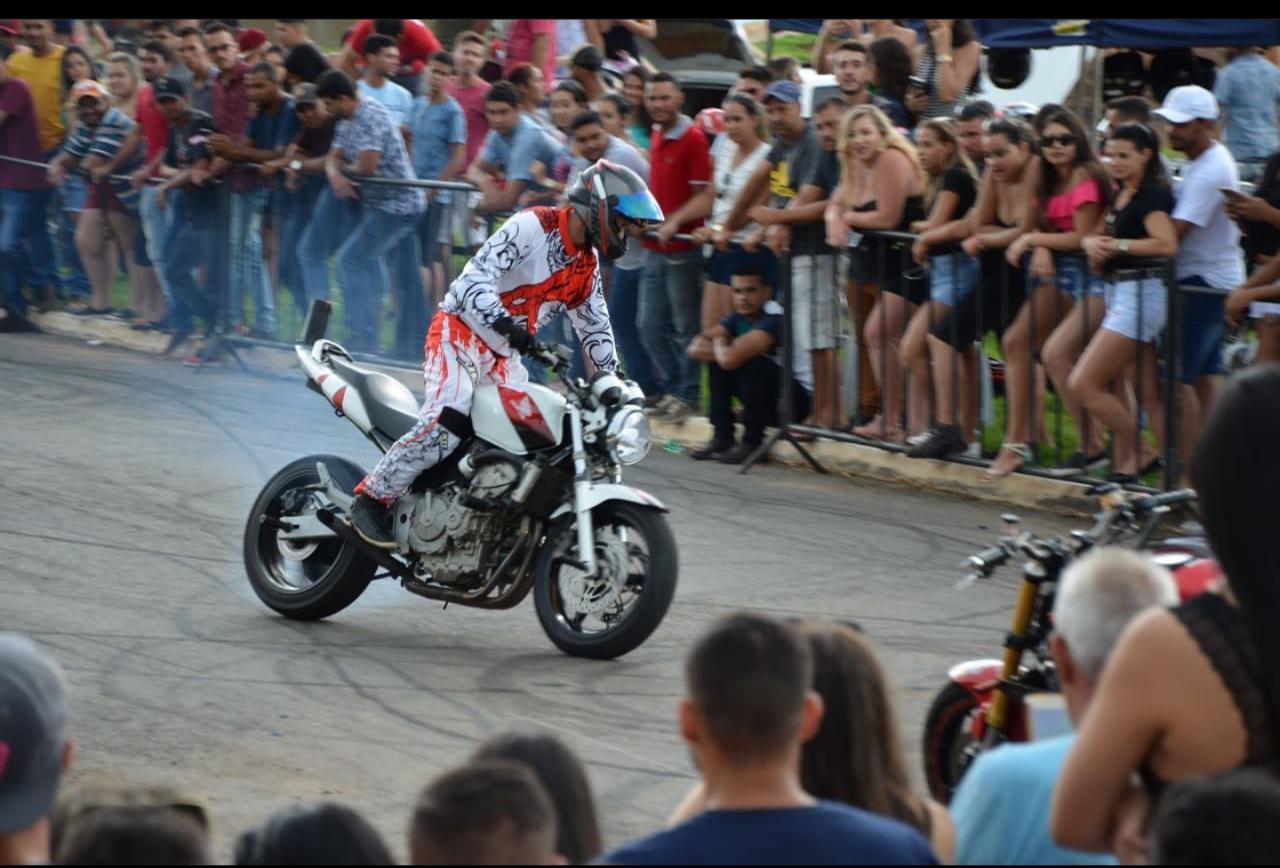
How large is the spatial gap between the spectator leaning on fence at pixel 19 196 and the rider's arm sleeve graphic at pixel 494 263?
9458 millimetres

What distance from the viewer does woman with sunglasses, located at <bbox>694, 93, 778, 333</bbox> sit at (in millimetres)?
12398

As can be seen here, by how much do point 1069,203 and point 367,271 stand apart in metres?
5.64

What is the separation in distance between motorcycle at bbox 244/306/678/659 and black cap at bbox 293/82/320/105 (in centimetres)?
624

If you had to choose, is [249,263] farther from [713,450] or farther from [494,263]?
[494,263]

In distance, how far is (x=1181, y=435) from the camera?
10297 mm

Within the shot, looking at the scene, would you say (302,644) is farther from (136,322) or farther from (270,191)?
(136,322)

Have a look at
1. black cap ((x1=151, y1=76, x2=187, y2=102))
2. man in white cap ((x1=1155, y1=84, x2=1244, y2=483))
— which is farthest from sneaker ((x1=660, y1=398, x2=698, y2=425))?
black cap ((x1=151, y1=76, x2=187, y2=102))

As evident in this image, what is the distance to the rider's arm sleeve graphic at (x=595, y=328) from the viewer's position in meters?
8.43

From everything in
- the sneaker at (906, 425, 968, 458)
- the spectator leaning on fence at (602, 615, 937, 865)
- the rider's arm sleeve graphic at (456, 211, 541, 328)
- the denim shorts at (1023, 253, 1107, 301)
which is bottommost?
the sneaker at (906, 425, 968, 458)

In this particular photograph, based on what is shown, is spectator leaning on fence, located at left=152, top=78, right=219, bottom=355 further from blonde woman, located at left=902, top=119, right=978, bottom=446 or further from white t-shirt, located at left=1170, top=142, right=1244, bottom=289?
white t-shirt, located at left=1170, top=142, right=1244, bottom=289

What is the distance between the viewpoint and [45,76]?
17531 millimetres

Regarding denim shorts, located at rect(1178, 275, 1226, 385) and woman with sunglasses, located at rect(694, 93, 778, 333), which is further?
woman with sunglasses, located at rect(694, 93, 778, 333)

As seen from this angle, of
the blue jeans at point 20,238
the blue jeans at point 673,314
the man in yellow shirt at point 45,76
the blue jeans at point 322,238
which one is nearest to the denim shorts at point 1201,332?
the blue jeans at point 673,314

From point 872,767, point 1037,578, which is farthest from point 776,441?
point 872,767
